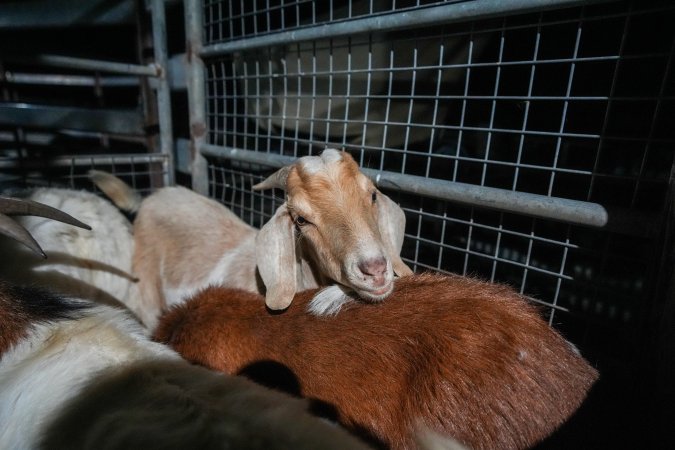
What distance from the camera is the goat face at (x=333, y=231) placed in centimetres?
168

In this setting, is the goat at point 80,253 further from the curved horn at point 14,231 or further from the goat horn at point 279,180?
the goat horn at point 279,180

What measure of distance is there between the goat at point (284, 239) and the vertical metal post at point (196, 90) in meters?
0.33

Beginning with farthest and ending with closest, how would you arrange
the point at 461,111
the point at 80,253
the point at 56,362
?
the point at 461,111 < the point at 80,253 < the point at 56,362

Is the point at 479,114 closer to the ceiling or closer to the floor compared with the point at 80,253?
closer to the ceiling

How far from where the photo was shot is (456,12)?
1.88 m

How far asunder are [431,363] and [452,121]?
3015 millimetres

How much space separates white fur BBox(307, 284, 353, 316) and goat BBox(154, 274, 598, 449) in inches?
1.2

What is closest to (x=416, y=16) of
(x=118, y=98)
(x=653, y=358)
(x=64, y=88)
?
(x=653, y=358)

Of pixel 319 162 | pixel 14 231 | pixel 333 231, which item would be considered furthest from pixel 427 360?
pixel 14 231

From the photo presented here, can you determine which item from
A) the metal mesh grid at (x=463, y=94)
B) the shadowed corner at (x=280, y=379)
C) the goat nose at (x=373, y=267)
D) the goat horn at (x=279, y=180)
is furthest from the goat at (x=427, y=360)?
the metal mesh grid at (x=463, y=94)

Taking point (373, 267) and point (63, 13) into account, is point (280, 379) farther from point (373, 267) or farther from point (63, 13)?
point (63, 13)

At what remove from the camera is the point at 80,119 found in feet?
11.8

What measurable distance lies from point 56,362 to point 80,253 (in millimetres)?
1795

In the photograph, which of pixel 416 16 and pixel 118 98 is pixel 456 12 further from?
pixel 118 98
